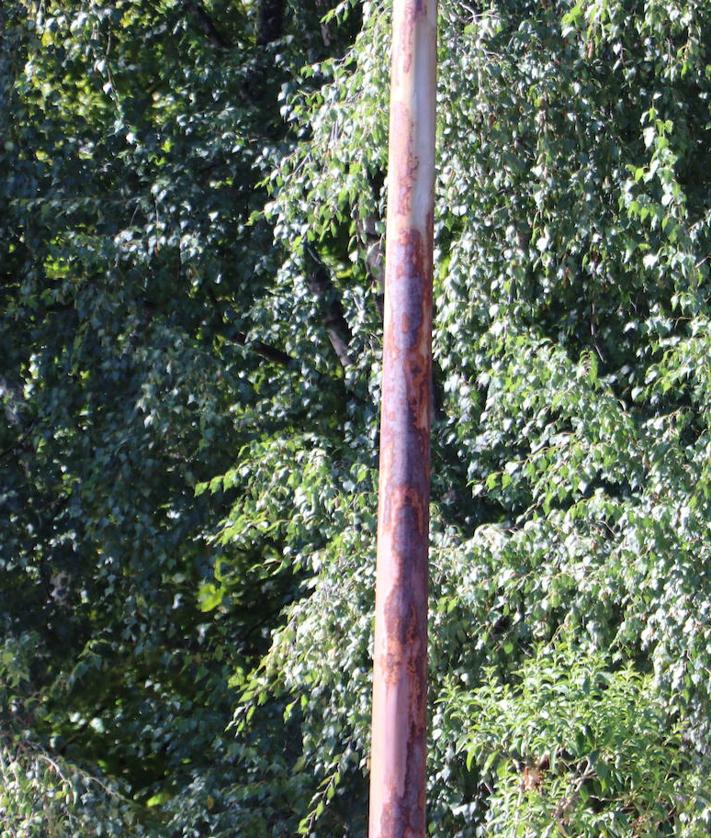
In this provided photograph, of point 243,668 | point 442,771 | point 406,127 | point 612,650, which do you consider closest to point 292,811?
point 243,668

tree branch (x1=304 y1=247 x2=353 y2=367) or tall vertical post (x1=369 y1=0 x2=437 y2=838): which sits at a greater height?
tree branch (x1=304 y1=247 x2=353 y2=367)

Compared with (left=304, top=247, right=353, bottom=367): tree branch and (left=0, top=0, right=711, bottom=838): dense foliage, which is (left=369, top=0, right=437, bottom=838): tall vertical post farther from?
(left=304, top=247, right=353, bottom=367): tree branch

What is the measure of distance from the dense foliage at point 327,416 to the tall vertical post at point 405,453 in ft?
5.54

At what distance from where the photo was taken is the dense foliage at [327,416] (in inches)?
263

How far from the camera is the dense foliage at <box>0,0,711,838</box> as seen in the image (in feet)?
21.9

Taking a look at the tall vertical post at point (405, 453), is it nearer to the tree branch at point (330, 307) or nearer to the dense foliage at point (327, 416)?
the dense foliage at point (327, 416)

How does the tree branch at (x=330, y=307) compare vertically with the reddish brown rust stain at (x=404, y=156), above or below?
above

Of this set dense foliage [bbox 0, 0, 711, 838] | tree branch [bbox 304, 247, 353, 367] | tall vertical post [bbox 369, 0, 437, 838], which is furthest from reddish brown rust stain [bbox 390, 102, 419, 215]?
tree branch [bbox 304, 247, 353, 367]

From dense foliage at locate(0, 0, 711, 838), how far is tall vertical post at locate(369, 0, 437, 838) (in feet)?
5.54

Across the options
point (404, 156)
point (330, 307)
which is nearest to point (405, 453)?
point (404, 156)

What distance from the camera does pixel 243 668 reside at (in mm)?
9109

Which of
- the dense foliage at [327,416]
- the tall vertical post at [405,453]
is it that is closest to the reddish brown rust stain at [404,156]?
the tall vertical post at [405,453]

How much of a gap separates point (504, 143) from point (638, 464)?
5.77 feet

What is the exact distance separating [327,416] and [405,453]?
181 inches
